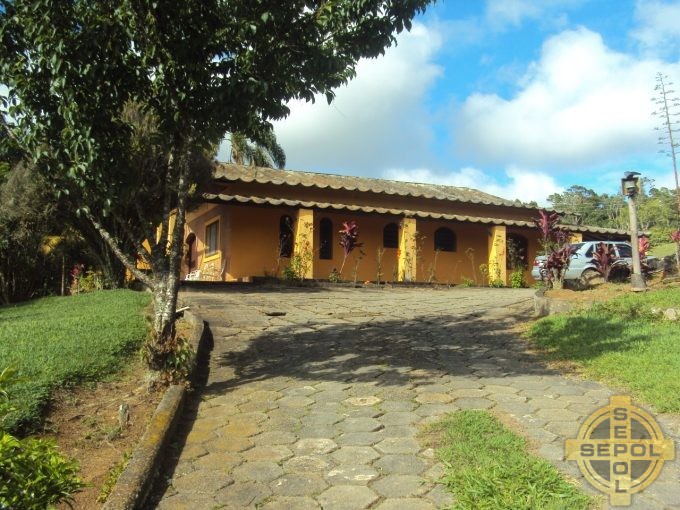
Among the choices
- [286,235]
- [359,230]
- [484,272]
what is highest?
[359,230]

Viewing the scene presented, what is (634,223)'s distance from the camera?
380 inches

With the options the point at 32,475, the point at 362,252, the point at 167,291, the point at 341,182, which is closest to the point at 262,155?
the point at 341,182

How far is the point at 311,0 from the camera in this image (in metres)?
5.09

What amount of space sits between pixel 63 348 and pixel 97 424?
1.86 metres

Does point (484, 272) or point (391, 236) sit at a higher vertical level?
point (391, 236)

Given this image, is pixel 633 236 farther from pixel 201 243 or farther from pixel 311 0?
pixel 201 243

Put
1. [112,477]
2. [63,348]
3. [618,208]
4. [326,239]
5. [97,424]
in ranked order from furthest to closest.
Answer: [618,208] → [326,239] → [63,348] → [97,424] → [112,477]

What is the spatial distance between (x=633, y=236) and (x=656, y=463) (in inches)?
283

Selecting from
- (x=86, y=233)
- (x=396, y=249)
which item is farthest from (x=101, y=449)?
(x=396, y=249)

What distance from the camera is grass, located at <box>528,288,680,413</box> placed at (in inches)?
189

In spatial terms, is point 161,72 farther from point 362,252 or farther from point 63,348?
point 362,252

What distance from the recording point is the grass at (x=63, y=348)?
435 centimetres

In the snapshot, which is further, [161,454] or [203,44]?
[203,44]

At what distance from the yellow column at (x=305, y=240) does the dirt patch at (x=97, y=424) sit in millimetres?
10975
